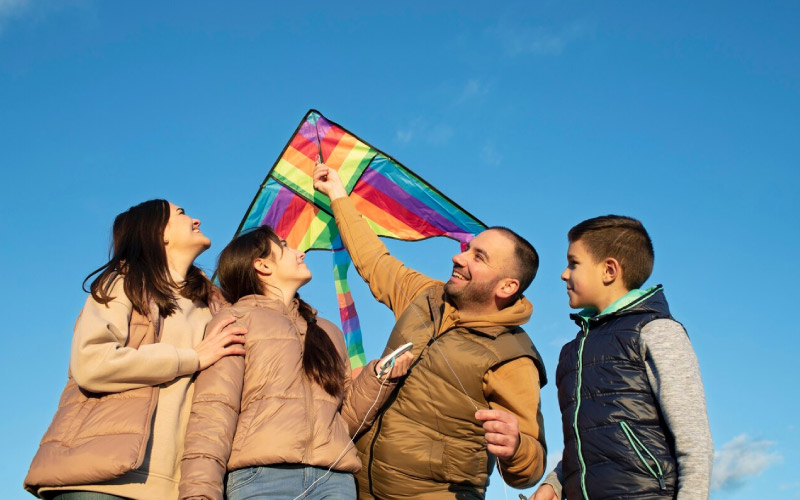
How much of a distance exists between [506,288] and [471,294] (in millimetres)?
246

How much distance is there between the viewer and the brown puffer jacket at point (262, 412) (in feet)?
11.7

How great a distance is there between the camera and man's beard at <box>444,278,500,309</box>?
16.2ft

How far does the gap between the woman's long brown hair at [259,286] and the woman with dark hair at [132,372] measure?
30 centimetres

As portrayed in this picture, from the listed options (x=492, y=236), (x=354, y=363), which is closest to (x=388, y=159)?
(x=492, y=236)

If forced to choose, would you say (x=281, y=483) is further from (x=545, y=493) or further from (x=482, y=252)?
(x=482, y=252)

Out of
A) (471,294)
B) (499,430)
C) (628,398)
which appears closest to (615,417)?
(628,398)

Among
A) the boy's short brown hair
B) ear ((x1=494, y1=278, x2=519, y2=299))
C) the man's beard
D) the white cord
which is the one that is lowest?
the white cord

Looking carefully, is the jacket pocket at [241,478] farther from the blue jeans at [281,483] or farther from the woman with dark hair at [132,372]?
the woman with dark hair at [132,372]

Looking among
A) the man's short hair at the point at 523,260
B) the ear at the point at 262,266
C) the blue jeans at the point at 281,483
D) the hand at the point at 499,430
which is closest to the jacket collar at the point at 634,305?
the hand at the point at 499,430

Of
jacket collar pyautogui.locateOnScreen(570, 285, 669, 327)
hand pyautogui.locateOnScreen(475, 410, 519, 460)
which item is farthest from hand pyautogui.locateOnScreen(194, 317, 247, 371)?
jacket collar pyautogui.locateOnScreen(570, 285, 669, 327)

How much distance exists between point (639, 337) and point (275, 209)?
3.42 m

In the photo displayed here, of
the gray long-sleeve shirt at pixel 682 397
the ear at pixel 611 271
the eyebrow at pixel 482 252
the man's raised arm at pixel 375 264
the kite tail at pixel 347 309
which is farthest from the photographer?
the kite tail at pixel 347 309

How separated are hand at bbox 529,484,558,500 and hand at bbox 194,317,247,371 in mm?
1657

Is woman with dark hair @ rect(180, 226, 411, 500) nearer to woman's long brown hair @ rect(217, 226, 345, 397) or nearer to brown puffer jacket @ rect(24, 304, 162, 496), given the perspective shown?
woman's long brown hair @ rect(217, 226, 345, 397)
